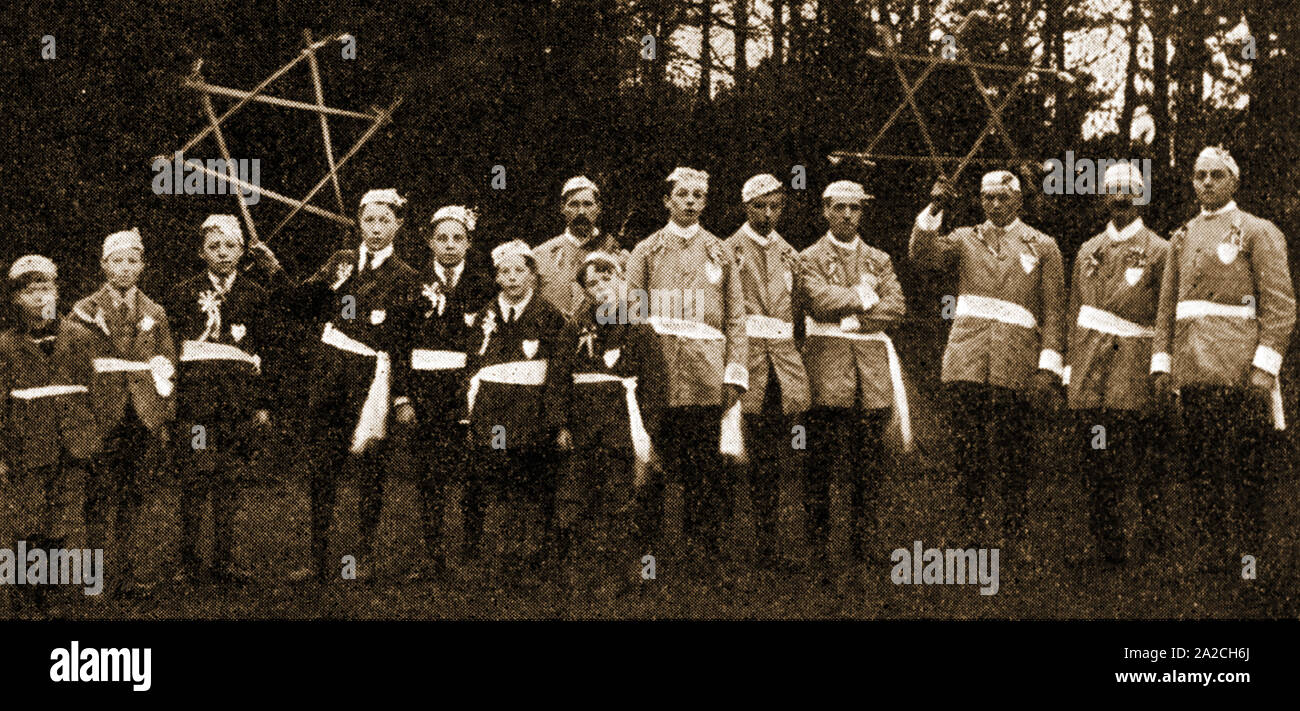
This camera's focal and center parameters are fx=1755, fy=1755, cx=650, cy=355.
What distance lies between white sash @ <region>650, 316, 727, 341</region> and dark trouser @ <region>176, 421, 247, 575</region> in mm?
1796

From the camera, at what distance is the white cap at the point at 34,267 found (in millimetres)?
7301

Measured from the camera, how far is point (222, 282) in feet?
23.7

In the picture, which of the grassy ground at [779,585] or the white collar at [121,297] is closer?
the grassy ground at [779,585]

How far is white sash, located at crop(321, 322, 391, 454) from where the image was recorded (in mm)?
7223

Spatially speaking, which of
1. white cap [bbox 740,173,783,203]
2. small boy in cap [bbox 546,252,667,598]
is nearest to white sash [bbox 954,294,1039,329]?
white cap [bbox 740,173,783,203]

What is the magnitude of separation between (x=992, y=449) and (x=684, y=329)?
1.39 m

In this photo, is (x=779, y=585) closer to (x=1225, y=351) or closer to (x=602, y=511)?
(x=602, y=511)

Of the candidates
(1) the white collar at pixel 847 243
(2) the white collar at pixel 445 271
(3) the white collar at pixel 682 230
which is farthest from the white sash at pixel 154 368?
(1) the white collar at pixel 847 243

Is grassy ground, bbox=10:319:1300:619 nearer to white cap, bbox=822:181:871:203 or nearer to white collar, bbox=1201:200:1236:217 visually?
white cap, bbox=822:181:871:203

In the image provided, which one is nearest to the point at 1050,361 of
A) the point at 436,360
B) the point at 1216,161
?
the point at 1216,161

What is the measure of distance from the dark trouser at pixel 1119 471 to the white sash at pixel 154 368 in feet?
12.4

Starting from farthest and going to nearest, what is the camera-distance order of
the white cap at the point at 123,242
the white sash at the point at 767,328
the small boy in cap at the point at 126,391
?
1. the white sash at the point at 767,328
2. the white cap at the point at 123,242
3. the small boy in cap at the point at 126,391

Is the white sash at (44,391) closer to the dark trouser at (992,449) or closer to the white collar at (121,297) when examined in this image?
the white collar at (121,297)

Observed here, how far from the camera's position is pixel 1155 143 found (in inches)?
302
